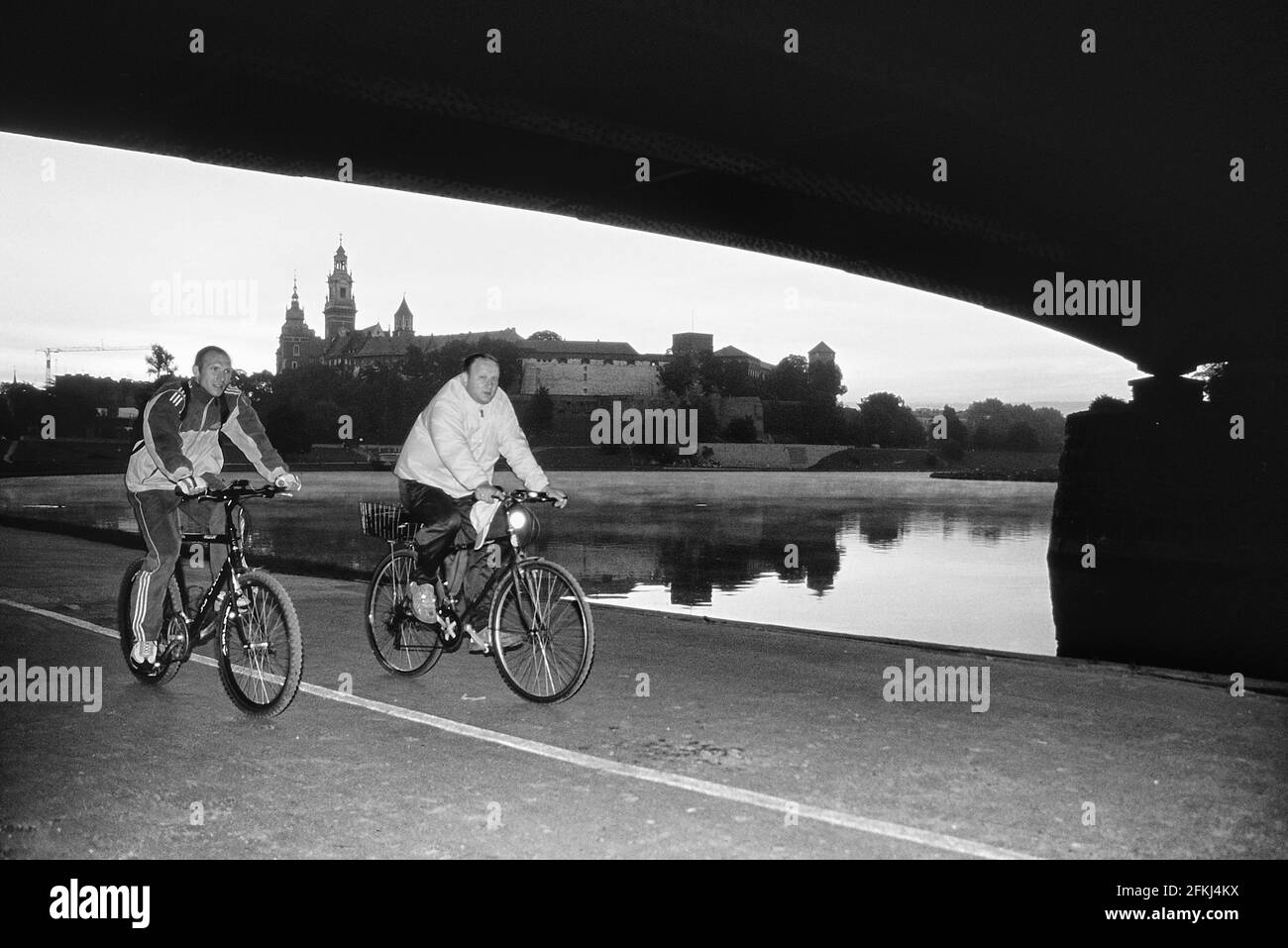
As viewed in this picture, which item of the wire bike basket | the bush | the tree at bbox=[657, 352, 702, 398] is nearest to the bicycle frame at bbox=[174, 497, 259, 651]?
the wire bike basket

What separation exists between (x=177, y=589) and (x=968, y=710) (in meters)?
4.56

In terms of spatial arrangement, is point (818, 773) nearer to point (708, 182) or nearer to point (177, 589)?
point (177, 589)

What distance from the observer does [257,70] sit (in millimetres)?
10703

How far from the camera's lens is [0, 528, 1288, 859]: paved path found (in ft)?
13.3

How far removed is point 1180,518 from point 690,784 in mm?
23796

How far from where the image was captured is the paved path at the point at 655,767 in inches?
159

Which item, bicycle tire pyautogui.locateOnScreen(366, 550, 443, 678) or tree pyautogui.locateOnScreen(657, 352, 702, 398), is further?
tree pyautogui.locateOnScreen(657, 352, 702, 398)

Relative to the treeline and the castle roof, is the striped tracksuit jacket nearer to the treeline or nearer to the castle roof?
the treeline

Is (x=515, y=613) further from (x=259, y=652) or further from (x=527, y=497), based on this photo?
(x=259, y=652)

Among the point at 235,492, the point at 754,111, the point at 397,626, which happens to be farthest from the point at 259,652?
the point at 754,111

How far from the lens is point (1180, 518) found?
997 inches

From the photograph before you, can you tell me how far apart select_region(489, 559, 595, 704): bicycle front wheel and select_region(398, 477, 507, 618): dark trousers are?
1.16ft

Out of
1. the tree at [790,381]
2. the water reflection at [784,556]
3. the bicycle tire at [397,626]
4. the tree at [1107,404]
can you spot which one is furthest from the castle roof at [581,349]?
the bicycle tire at [397,626]

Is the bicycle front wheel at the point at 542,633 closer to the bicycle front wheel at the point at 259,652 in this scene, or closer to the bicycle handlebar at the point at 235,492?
→ the bicycle front wheel at the point at 259,652
